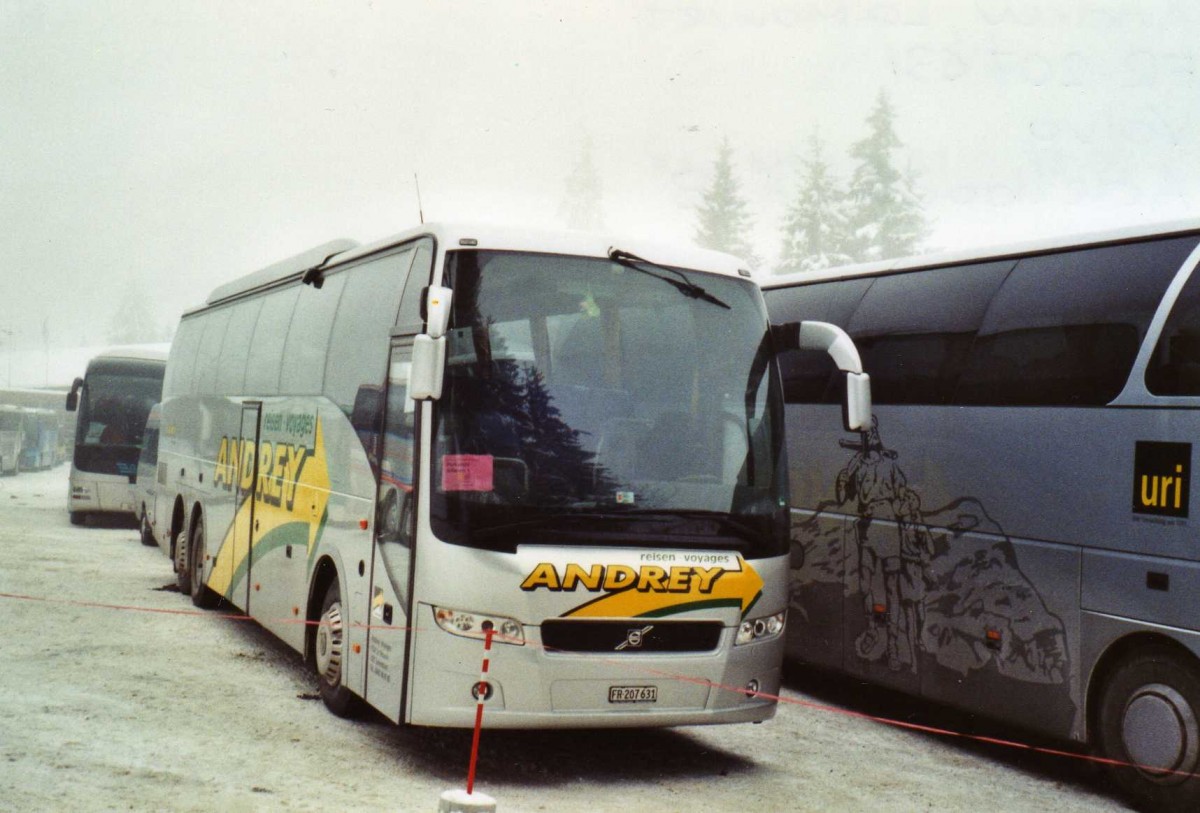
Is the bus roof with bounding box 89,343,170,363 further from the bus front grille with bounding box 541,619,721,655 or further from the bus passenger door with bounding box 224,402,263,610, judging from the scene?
the bus front grille with bounding box 541,619,721,655

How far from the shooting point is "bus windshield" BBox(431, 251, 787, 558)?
7656 mm

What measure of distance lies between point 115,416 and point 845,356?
74.4 feet

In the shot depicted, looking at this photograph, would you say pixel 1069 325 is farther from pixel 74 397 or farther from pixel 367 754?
pixel 74 397

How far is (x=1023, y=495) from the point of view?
9.01 metres

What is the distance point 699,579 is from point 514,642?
1.15m

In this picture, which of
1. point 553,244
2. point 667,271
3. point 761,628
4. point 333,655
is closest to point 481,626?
point 761,628

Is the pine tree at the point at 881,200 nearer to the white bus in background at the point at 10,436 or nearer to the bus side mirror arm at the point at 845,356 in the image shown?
the white bus in background at the point at 10,436

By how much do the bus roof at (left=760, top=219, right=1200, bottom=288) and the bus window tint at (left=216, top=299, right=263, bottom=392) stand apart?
511 centimetres

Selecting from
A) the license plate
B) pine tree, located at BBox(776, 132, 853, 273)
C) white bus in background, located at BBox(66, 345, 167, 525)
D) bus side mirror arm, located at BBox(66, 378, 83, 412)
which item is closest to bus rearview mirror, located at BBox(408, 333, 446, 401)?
the license plate

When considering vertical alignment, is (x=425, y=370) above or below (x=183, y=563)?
above

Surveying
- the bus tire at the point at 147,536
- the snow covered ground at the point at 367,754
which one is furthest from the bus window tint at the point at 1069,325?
the bus tire at the point at 147,536

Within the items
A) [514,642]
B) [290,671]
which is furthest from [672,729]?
[290,671]

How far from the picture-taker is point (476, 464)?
7.66 meters

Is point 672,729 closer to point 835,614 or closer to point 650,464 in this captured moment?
point 835,614
